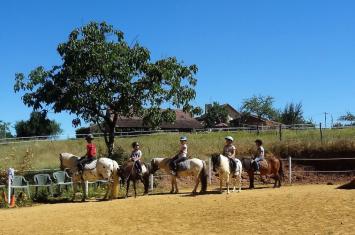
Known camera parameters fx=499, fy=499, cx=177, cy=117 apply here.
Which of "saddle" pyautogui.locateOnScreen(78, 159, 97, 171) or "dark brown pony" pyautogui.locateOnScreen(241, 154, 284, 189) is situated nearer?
"saddle" pyautogui.locateOnScreen(78, 159, 97, 171)

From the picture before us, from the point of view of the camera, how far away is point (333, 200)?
15.0 meters

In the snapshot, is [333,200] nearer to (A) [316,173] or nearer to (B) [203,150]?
(A) [316,173]

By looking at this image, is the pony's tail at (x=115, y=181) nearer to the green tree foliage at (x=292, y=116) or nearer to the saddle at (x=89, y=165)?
the saddle at (x=89, y=165)

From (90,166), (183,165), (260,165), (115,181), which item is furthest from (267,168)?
(90,166)

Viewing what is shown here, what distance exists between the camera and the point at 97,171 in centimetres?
1911

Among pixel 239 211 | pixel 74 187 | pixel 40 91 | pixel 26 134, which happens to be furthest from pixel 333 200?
pixel 26 134

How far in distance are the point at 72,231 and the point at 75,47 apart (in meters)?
14.4

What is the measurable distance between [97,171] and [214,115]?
210 ft

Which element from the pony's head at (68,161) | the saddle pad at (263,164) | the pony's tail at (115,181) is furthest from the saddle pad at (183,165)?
the pony's head at (68,161)

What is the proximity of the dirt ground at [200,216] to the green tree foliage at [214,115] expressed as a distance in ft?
214

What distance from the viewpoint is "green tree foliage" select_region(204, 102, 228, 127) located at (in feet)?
271

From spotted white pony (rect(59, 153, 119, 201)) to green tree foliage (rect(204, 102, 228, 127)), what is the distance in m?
63.2

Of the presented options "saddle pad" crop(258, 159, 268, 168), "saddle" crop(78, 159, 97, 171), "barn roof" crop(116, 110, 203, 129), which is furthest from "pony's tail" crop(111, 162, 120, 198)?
"barn roof" crop(116, 110, 203, 129)

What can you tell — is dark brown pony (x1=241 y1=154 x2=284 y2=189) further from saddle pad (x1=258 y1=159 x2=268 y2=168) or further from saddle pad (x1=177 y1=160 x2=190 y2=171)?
saddle pad (x1=177 y1=160 x2=190 y2=171)
